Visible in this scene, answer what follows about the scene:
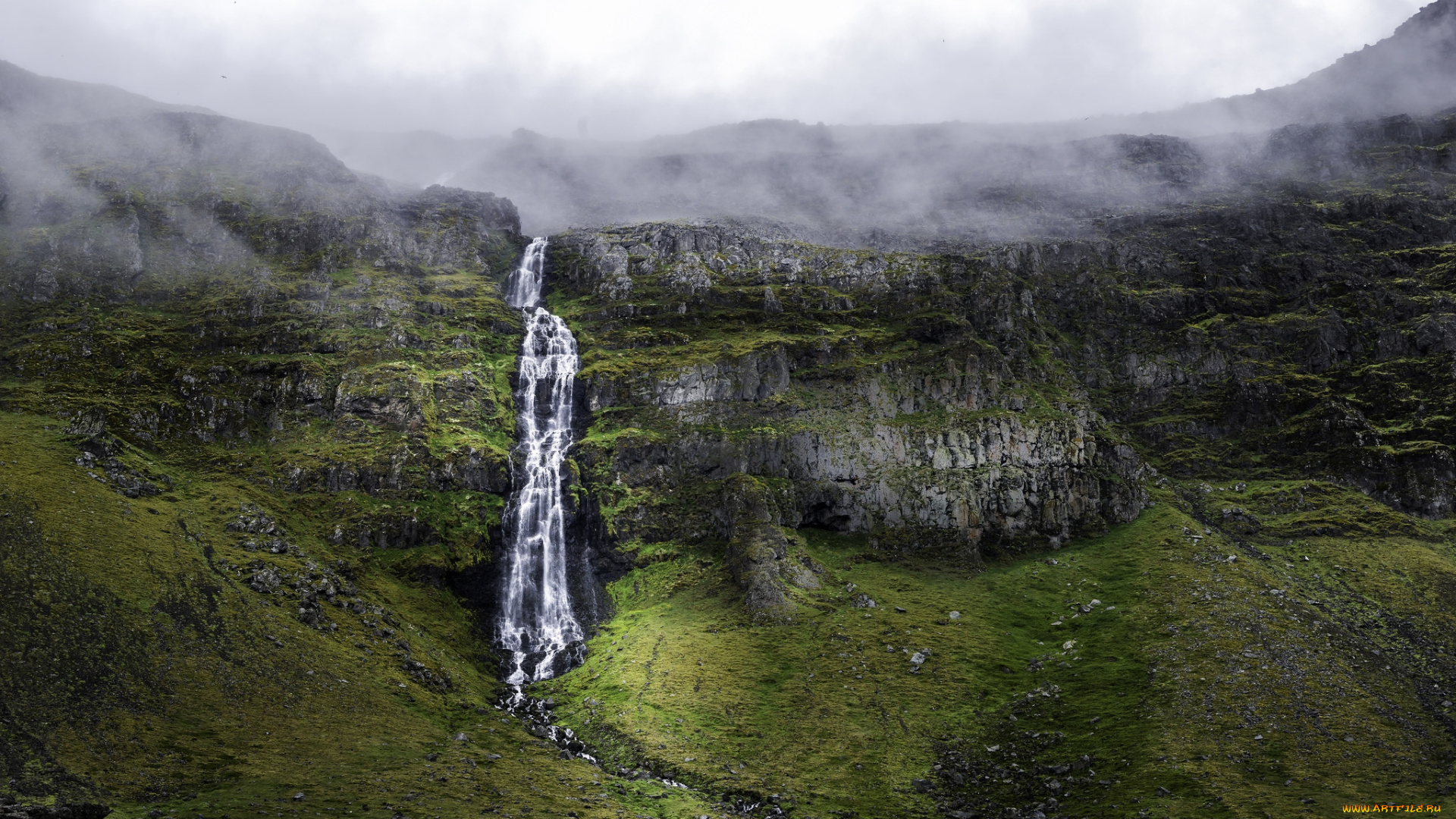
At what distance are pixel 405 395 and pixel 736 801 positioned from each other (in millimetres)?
70013

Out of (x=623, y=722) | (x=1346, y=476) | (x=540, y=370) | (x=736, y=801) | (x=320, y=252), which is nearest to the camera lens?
(x=736, y=801)

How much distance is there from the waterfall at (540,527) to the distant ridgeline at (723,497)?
4.86 feet

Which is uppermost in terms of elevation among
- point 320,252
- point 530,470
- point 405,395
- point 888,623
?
point 320,252

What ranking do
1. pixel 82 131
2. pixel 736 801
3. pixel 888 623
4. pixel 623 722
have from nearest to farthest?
pixel 736 801 → pixel 623 722 → pixel 888 623 → pixel 82 131

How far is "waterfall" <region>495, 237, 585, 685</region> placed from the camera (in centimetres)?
8306

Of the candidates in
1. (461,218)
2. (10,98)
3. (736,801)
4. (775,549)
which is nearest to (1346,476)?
(775,549)

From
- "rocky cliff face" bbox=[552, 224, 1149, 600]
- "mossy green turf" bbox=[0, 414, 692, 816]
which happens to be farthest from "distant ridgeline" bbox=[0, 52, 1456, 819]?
"rocky cliff face" bbox=[552, 224, 1149, 600]

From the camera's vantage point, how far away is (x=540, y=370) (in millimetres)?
119562

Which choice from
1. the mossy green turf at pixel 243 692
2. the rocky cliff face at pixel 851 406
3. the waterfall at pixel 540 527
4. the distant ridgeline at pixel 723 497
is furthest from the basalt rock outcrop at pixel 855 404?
the mossy green turf at pixel 243 692

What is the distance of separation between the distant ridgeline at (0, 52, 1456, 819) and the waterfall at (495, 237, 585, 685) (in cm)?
148

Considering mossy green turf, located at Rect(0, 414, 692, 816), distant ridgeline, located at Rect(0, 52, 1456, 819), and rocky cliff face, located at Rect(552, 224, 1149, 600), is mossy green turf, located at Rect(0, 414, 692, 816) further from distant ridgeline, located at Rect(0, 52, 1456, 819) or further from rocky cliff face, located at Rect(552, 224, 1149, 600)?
rocky cliff face, located at Rect(552, 224, 1149, 600)

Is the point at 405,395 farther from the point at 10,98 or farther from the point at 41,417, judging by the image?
the point at 10,98

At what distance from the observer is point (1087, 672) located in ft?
238

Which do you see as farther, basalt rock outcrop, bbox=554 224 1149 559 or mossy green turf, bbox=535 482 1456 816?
basalt rock outcrop, bbox=554 224 1149 559
